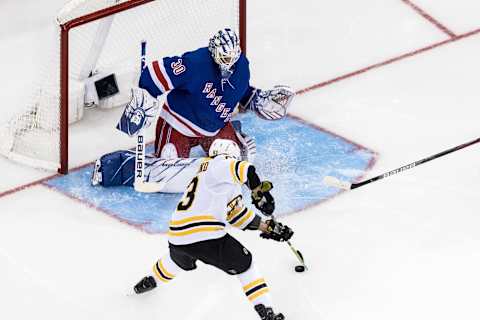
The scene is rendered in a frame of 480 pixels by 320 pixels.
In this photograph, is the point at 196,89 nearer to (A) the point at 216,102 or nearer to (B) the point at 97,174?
(A) the point at 216,102

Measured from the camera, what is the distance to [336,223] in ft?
22.1

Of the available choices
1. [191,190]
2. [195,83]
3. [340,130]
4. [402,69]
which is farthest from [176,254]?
[402,69]

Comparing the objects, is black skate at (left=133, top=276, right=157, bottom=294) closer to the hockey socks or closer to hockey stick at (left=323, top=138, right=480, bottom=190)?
the hockey socks

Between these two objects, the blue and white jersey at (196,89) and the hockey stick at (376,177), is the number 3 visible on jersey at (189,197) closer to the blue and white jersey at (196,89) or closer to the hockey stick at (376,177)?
the hockey stick at (376,177)

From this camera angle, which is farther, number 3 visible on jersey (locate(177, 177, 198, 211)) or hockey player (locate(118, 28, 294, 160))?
hockey player (locate(118, 28, 294, 160))

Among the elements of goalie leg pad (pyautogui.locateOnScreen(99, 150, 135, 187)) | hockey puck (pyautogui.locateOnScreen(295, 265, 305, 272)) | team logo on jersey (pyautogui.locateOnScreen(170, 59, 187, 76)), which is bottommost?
hockey puck (pyautogui.locateOnScreen(295, 265, 305, 272))

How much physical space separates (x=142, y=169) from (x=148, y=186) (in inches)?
3.5

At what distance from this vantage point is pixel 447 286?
631 cm

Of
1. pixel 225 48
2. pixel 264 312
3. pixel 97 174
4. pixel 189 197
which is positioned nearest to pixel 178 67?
pixel 225 48

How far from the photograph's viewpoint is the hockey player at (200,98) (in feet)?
22.0

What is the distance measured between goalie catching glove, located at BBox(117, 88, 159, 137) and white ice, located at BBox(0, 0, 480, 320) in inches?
17.8

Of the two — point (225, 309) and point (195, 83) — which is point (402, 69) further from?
point (225, 309)

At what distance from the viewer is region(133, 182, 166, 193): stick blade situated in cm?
690

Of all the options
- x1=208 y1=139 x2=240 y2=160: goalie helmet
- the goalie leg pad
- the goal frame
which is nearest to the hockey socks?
x1=208 y1=139 x2=240 y2=160: goalie helmet
